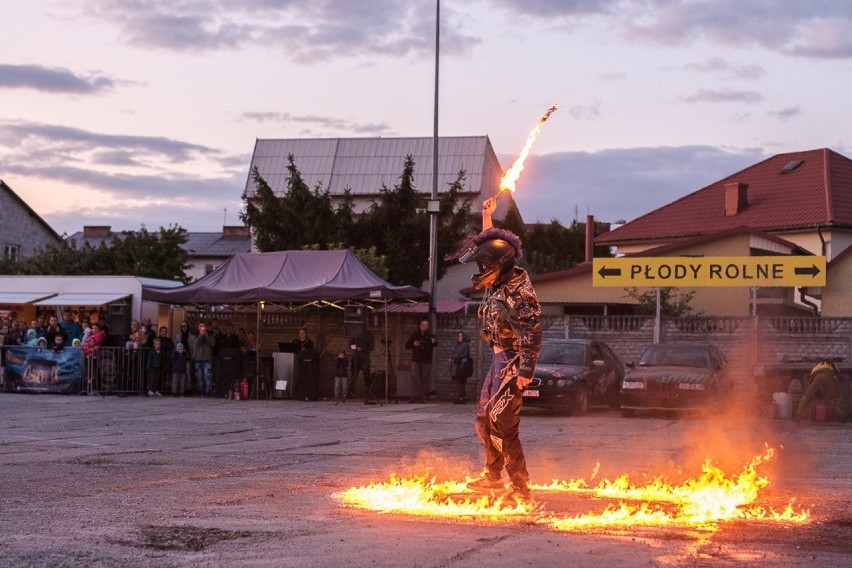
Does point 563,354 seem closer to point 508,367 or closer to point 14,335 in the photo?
point 14,335

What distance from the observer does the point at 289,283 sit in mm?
27797

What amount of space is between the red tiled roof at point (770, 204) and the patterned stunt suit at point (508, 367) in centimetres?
3961

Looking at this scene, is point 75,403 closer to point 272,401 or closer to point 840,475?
point 272,401

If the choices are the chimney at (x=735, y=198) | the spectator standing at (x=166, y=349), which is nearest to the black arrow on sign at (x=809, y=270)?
the spectator standing at (x=166, y=349)

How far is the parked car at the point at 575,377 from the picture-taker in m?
23.9

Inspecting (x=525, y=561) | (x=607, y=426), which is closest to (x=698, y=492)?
(x=525, y=561)

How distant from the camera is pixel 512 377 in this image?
9.62 metres

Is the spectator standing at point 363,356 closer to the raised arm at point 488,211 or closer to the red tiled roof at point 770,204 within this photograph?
the raised arm at point 488,211

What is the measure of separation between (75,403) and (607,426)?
36.0 feet

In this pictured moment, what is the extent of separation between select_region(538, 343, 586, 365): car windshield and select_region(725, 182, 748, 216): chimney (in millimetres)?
27439

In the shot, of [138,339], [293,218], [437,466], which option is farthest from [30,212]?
[437,466]

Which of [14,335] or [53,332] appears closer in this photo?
[53,332]

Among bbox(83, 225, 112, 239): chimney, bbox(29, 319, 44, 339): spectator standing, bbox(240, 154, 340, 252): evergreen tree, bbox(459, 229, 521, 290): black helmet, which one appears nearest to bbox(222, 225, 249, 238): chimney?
bbox(83, 225, 112, 239): chimney

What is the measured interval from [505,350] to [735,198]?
143ft
